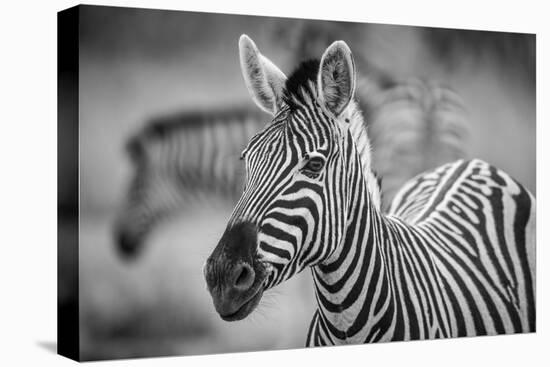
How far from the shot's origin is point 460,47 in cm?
760

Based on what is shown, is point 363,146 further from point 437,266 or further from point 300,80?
point 437,266

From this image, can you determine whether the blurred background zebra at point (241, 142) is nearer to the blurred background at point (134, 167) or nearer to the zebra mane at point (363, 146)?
the blurred background at point (134, 167)

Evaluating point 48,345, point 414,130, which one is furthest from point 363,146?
point 48,345

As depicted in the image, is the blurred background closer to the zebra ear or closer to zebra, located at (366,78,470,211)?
zebra, located at (366,78,470,211)

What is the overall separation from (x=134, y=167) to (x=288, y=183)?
52.2 inches

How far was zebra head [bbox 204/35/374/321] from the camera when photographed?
17.9 ft

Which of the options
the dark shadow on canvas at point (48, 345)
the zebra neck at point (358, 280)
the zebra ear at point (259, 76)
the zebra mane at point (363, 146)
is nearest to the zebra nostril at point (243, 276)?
the zebra neck at point (358, 280)

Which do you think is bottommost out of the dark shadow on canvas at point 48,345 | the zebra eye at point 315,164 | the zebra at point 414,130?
the dark shadow on canvas at point 48,345

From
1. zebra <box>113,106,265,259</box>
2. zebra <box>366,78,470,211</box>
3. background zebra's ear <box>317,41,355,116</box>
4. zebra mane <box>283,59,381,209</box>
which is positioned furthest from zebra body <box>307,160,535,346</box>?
zebra <box>113,106,265,259</box>

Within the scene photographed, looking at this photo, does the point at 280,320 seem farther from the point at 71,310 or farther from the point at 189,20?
the point at 189,20

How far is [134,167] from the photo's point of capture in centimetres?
634

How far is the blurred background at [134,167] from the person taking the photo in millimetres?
6180

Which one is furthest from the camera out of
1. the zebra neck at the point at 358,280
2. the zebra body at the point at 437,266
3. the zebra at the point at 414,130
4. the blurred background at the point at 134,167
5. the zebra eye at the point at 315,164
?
the zebra at the point at 414,130

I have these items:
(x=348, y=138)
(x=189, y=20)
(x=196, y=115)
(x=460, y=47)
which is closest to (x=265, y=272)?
(x=348, y=138)
